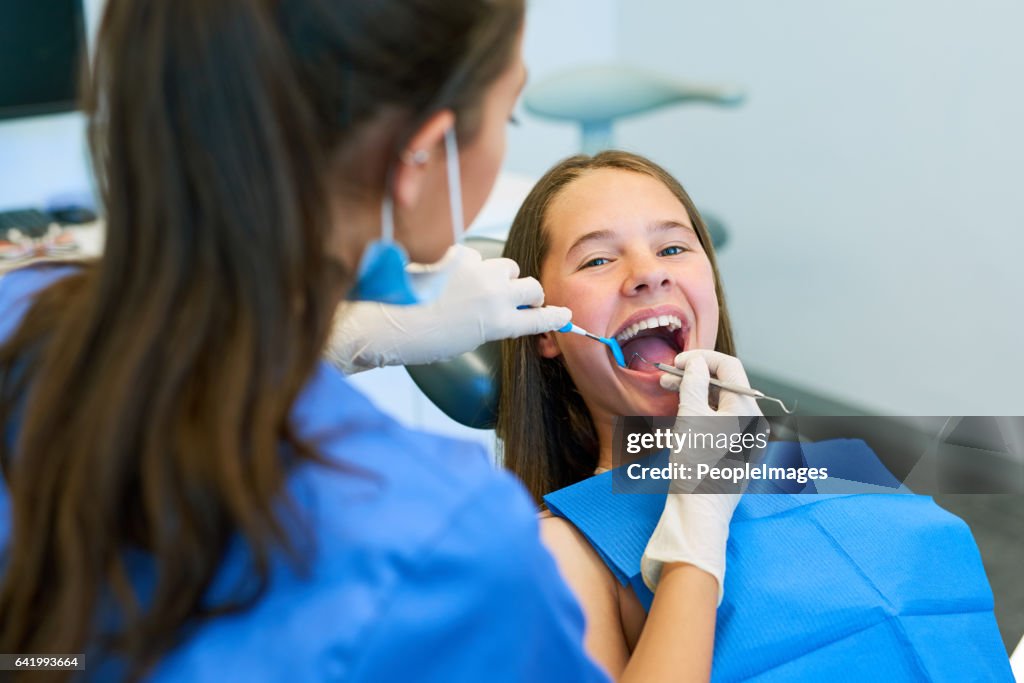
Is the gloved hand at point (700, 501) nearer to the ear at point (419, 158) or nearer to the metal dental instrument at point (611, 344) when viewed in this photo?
the metal dental instrument at point (611, 344)

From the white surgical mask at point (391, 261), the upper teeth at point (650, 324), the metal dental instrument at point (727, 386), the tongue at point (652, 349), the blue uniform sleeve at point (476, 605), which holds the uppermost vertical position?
the white surgical mask at point (391, 261)

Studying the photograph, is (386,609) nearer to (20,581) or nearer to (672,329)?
(20,581)

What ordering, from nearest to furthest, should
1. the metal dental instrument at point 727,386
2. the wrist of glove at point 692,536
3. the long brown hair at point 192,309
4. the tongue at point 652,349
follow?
the long brown hair at point 192,309 < the wrist of glove at point 692,536 < the metal dental instrument at point 727,386 < the tongue at point 652,349

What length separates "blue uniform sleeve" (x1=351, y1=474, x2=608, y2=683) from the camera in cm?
68

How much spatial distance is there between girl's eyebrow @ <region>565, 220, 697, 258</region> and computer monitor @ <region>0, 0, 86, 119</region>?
4.53ft

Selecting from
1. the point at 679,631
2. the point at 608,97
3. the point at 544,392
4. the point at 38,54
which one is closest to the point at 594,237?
the point at 544,392

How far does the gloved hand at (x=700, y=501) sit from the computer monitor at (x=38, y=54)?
162 centimetres

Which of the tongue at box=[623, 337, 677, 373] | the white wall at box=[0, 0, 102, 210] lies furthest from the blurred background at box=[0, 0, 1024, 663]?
the tongue at box=[623, 337, 677, 373]

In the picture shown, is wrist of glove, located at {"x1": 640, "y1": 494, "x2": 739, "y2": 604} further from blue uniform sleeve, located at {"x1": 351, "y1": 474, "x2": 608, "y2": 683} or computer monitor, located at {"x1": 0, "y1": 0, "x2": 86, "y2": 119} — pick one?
computer monitor, located at {"x1": 0, "y1": 0, "x2": 86, "y2": 119}

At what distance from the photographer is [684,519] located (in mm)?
1155

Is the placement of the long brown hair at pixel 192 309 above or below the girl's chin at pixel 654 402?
above

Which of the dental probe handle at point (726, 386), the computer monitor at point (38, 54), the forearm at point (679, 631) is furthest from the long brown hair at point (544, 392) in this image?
the computer monitor at point (38, 54)

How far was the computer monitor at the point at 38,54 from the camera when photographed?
2221 mm

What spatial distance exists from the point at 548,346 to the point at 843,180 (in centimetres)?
167
